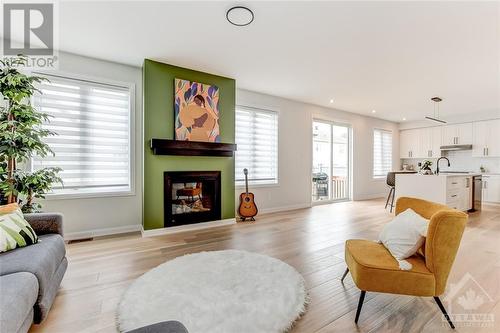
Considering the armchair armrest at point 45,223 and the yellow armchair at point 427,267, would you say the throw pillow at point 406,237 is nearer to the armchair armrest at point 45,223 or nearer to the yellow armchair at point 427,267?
the yellow armchair at point 427,267

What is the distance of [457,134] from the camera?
23.3 feet

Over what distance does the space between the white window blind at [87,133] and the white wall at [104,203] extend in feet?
0.44

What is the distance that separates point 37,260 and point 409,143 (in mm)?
9714

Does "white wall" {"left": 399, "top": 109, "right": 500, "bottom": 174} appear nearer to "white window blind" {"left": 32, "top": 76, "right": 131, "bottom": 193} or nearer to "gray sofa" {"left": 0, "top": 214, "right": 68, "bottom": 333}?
"white window blind" {"left": 32, "top": 76, "right": 131, "bottom": 193}

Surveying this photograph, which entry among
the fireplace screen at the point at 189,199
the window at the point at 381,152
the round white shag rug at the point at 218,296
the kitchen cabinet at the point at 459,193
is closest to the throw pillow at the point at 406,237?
the round white shag rug at the point at 218,296

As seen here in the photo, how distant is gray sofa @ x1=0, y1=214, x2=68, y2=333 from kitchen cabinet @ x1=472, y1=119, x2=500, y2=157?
368 inches

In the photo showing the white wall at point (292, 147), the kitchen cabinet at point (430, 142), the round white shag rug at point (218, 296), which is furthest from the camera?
the kitchen cabinet at point (430, 142)

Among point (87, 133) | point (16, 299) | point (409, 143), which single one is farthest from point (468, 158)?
point (16, 299)

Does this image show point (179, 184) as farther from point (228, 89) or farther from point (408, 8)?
point (408, 8)

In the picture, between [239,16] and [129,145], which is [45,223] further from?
[239,16]

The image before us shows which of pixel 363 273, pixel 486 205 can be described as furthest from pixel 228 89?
pixel 486 205

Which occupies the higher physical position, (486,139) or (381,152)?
(486,139)

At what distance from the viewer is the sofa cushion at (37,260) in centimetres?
152
